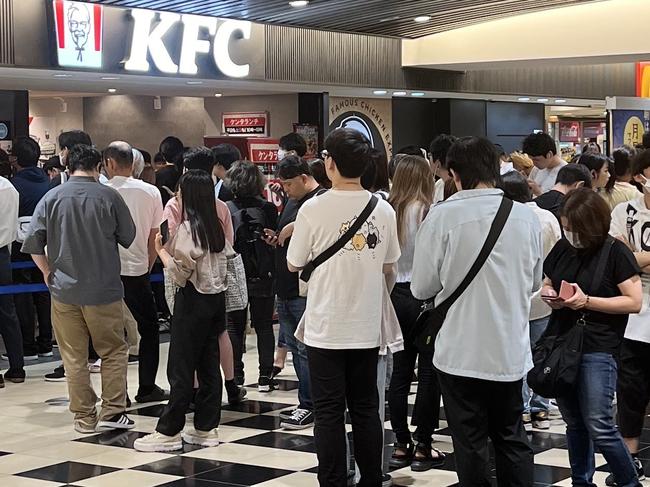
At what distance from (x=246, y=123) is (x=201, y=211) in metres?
8.60

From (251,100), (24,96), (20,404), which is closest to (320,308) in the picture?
(20,404)

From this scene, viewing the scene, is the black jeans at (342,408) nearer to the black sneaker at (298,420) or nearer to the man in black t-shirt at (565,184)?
the black sneaker at (298,420)

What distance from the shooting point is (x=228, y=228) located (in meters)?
6.07

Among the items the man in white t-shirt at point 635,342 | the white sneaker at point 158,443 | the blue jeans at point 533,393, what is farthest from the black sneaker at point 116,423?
the man in white t-shirt at point 635,342

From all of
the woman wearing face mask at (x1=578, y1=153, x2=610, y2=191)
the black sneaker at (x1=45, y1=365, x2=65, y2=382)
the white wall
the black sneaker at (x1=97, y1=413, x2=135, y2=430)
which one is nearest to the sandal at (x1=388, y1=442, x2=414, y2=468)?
the black sneaker at (x1=97, y1=413, x2=135, y2=430)

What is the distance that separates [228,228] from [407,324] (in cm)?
130

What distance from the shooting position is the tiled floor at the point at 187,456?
525 cm

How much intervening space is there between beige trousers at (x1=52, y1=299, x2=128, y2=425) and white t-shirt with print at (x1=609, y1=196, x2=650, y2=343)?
2.67 meters

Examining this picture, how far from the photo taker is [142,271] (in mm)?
6910

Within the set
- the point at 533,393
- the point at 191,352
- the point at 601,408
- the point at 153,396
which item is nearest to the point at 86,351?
the point at 191,352

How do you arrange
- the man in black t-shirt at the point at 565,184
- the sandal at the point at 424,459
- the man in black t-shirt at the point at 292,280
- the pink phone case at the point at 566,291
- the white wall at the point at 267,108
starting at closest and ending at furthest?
the pink phone case at the point at 566,291, the sandal at the point at 424,459, the man in black t-shirt at the point at 565,184, the man in black t-shirt at the point at 292,280, the white wall at the point at 267,108

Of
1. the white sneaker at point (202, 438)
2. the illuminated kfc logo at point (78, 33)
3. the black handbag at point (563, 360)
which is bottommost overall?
the white sneaker at point (202, 438)

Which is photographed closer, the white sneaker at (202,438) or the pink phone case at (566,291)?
the pink phone case at (566,291)

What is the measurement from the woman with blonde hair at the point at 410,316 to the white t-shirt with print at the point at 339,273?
2.49 feet
